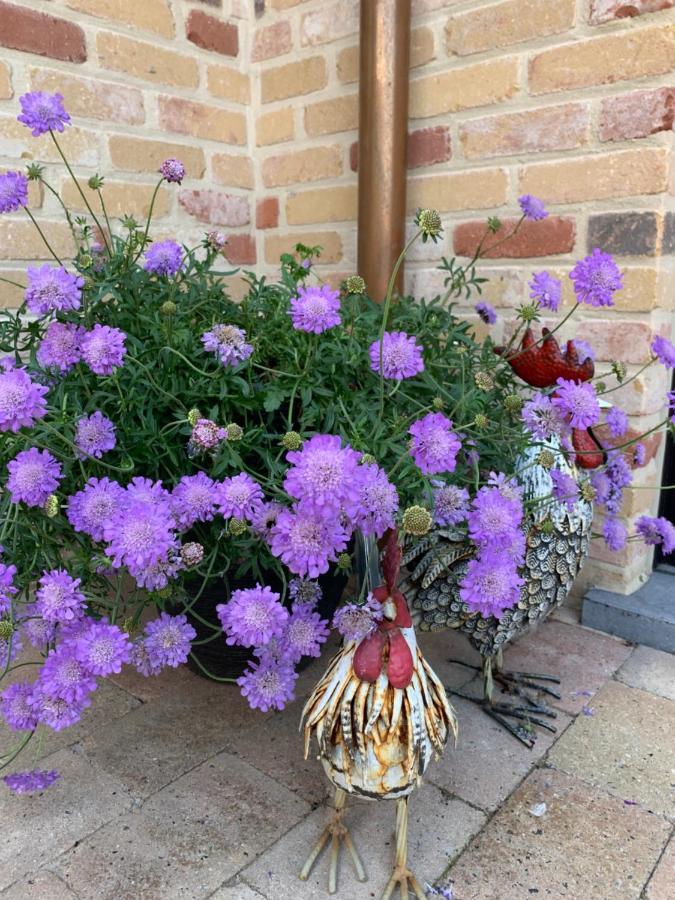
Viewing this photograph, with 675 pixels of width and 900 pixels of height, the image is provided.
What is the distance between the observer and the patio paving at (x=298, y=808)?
92 cm

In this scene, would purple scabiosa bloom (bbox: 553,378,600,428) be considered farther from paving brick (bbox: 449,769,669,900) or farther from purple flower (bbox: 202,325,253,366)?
paving brick (bbox: 449,769,669,900)

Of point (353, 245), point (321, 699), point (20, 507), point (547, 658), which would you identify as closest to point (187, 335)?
point (20, 507)

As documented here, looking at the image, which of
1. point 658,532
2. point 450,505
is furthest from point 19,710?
point 658,532

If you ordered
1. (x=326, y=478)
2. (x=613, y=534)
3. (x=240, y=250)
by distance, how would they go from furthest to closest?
(x=240, y=250) < (x=613, y=534) < (x=326, y=478)

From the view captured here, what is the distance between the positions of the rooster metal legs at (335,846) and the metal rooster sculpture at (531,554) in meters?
0.32

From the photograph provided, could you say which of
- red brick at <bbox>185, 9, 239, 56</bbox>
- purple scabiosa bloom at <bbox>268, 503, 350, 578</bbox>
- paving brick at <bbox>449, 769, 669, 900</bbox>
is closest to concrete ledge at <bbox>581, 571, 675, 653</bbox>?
paving brick at <bbox>449, 769, 669, 900</bbox>

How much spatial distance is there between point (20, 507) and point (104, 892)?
0.52m

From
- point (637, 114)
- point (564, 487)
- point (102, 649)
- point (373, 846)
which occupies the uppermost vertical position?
point (637, 114)

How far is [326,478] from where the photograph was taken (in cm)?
75

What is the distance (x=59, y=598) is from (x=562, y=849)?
30.5 inches

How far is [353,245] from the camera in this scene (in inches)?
70.8

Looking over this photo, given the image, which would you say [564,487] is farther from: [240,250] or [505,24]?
[240,250]

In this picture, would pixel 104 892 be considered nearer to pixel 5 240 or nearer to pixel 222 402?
pixel 222 402

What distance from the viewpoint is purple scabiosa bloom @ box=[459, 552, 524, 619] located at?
0.90 m
